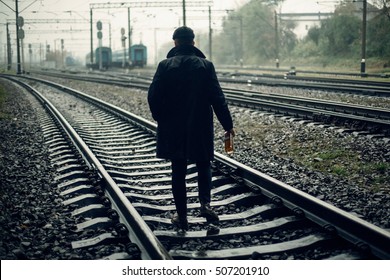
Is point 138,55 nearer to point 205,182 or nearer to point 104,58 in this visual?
point 104,58

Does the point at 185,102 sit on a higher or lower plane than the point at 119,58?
lower

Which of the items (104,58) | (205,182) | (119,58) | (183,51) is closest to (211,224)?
(205,182)

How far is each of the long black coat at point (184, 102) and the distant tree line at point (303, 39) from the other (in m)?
33.6

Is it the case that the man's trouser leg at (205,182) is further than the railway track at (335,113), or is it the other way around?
the railway track at (335,113)

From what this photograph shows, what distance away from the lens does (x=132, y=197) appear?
19.1 ft

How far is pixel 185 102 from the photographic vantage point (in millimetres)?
4555

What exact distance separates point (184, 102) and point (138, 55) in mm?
55649

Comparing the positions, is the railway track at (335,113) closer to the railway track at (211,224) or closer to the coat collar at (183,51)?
the railway track at (211,224)

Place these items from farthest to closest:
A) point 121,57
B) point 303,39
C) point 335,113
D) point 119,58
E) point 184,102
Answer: point 119,58 < point 121,57 < point 303,39 < point 335,113 < point 184,102

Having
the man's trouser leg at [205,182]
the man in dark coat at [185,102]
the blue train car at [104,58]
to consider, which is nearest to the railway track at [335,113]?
the man's trouser leg at [205,182]

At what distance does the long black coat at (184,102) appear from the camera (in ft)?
14.9

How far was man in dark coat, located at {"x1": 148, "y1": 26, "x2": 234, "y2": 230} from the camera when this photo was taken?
4.53 metres

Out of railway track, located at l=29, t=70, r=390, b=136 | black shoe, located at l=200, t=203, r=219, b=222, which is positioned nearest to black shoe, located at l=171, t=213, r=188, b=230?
black shoe, located at l=200, t=203, r=219, b=222
